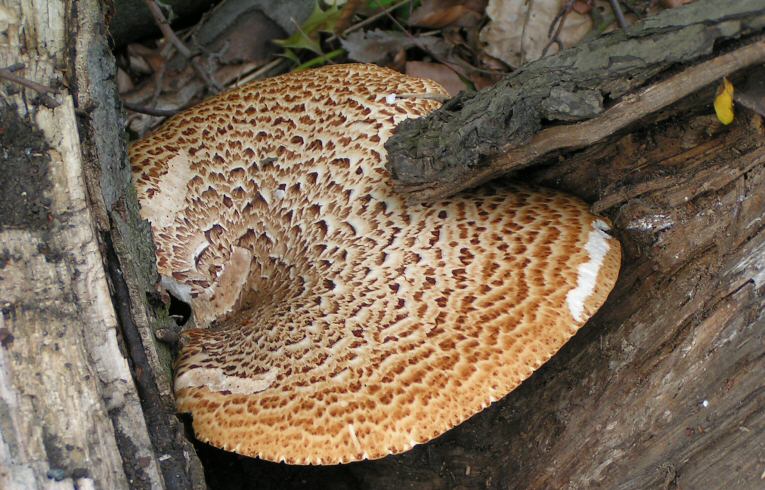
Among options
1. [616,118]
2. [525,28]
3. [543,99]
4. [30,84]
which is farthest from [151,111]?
[616,118]

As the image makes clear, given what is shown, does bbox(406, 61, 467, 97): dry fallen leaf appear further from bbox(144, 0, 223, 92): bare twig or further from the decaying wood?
the decaying wood

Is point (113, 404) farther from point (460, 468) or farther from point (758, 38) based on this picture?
point (758, 38)

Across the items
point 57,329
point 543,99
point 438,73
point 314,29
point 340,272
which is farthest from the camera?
point 314,29

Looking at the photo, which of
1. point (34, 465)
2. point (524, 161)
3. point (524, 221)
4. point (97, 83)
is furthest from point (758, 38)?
point (34, 465)

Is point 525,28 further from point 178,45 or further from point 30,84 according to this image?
point 30,84

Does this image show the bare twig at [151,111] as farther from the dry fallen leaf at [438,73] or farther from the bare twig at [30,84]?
the bare twig at [30,84]

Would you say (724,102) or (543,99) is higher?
(543,99)
